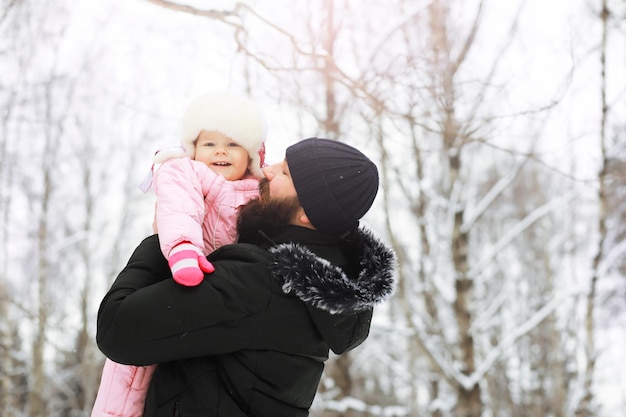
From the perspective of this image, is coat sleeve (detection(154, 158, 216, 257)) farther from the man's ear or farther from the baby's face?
the man's ear

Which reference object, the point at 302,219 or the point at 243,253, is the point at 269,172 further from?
the point at 243,253

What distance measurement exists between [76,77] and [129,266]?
13.2 metres

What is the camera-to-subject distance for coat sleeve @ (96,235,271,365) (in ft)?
4.71

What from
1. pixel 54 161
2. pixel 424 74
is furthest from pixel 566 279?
pixel 424 74

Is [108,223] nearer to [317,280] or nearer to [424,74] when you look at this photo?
[424,74]

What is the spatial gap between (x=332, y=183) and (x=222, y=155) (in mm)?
485

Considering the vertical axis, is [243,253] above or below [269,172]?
below

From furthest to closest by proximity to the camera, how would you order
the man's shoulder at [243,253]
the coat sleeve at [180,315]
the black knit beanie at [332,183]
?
the black knit beanie at [332,183] → the man's shoulder at [243,253] → the coat sleeve at [180,315]

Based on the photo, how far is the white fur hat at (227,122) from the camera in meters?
2.02

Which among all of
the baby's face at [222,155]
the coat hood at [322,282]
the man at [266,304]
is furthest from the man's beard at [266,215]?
the baby's face at [222,155]

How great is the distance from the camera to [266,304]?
1.52 m

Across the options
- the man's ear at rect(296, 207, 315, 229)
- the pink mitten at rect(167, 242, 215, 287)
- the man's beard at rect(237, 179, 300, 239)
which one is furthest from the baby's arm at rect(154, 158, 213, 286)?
the man's ear at rect(296, 207, 315, 229)

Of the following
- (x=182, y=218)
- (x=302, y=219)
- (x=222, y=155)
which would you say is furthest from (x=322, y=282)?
(x=222, y=155)

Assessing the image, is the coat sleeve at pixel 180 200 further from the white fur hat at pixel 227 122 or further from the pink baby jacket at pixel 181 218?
the white fur hat at pixel 227 122
